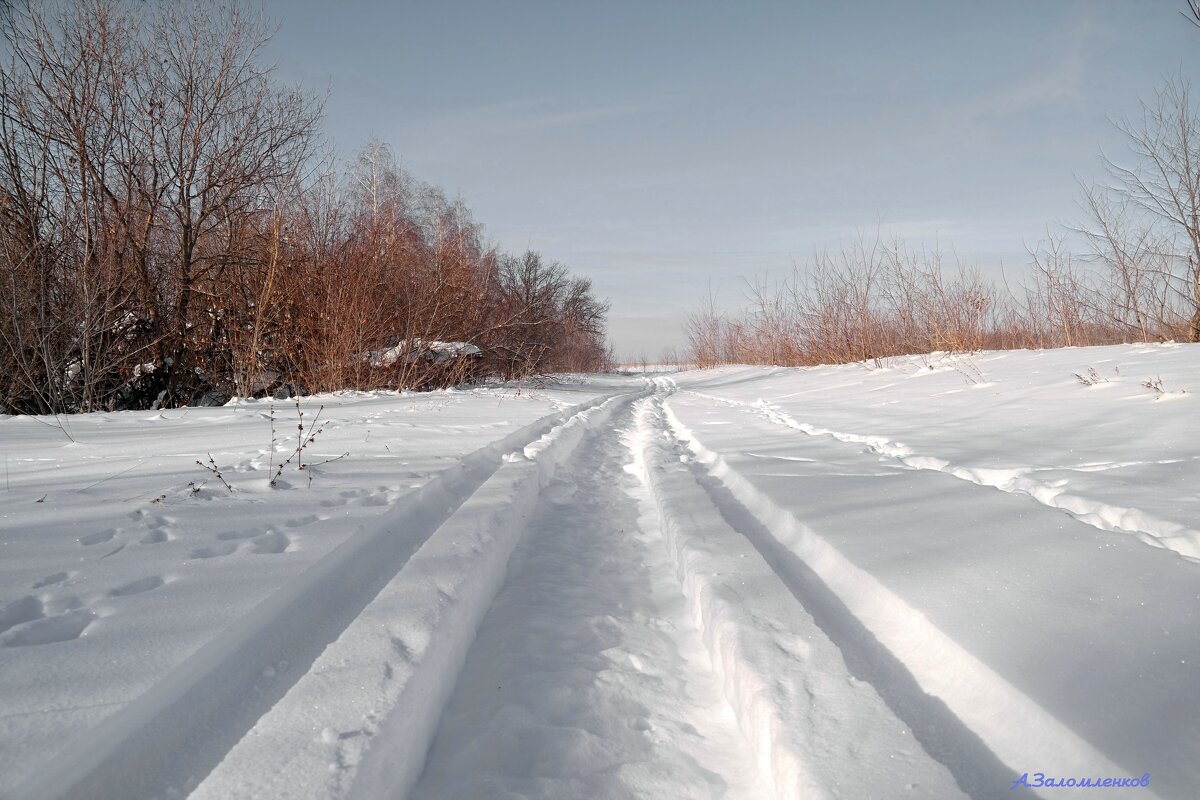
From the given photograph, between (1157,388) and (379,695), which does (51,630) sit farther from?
(1157,388)

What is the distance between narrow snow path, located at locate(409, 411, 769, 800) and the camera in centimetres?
124

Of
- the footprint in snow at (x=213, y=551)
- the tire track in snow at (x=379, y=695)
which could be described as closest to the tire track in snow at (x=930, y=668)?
the tire track in snow at (x=379, y=695)

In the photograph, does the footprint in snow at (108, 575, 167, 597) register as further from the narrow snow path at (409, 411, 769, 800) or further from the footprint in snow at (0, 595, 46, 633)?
the narrow snow path at (409, 411, 769, 800)

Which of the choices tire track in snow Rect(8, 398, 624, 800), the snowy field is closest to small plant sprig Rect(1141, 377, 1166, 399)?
the snowy field

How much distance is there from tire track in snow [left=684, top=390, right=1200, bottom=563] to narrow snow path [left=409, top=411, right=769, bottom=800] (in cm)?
153

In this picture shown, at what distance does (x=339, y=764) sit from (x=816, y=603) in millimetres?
1469

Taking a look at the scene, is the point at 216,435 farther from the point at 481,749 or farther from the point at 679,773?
the point at 679,773

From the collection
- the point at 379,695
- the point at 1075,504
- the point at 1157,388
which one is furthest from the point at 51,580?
the point at 1157,388

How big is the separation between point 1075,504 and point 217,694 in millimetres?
2977

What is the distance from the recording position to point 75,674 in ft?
4.21

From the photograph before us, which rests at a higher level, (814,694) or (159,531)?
(159,531)

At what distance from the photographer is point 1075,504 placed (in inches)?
88.5

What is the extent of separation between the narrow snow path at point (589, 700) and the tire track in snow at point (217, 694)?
0.46 meters

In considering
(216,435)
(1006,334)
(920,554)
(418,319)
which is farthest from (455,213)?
(920,554)
